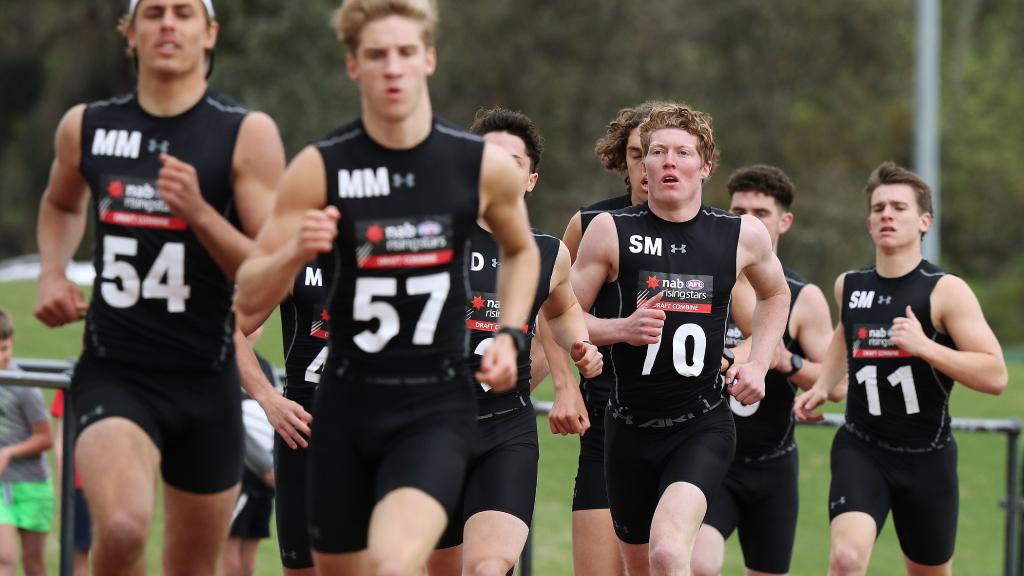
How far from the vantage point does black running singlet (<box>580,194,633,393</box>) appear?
7.93 metres

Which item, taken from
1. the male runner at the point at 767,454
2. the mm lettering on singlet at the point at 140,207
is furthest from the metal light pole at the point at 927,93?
the mm lettering on singlet at the point at 140,207

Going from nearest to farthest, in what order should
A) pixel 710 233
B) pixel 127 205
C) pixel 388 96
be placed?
1. pixel 388 96
2. pixel 127 205
3. pixel 710 233

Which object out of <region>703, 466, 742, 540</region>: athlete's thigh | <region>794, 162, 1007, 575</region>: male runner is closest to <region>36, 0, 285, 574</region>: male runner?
<region>703, 466, 742, 540</region>: athlete's thigh

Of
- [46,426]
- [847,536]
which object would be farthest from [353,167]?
[46,426]

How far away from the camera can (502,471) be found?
6984 millimetres

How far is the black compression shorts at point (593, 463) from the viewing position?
26.8ft

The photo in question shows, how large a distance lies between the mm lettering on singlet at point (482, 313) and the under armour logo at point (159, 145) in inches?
77.5

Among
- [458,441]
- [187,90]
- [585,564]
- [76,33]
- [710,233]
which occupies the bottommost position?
[585,564]

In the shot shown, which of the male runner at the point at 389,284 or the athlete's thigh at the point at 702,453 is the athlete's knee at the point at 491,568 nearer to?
the athlete's thigh at the point at 702,453

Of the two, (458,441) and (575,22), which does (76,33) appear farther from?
(458,441)

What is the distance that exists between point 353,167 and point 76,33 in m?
33.7

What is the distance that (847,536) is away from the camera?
8.32 metres

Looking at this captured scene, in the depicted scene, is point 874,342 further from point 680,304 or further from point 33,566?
point 33,566

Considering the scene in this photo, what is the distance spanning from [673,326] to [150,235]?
274cm
